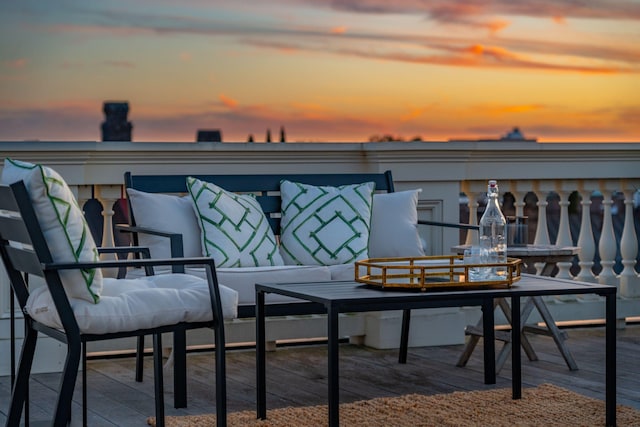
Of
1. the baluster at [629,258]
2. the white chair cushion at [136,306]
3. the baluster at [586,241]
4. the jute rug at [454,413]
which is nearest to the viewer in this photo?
the white chair cushion at [136,306]

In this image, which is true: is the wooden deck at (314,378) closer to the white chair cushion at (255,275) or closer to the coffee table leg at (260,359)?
the coffee table leg at (260,359)

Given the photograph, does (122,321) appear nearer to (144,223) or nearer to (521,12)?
(144,223)

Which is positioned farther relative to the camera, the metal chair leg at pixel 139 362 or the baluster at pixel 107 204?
the baluster at pixel 107 204

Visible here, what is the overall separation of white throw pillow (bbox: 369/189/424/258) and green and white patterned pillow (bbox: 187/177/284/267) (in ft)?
1.57

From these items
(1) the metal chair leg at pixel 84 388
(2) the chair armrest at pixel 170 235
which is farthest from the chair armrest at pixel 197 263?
(2) the chair armrest at pixel 170 235

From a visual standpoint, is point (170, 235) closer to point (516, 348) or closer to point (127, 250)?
point (127, 250)

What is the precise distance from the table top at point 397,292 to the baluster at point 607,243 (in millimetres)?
2175

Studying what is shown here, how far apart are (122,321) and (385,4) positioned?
10.4 metres

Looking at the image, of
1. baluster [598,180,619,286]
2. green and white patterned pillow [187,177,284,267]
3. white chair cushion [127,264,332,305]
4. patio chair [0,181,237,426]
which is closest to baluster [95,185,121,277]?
white chair cushion [127,264,332,305]

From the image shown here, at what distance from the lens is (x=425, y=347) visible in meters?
5.00

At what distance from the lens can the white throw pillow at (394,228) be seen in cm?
471

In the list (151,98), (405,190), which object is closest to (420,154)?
(405,190)

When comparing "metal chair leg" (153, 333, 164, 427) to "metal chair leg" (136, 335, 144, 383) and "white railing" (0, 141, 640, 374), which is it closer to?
"metal chair leg" (136, 335, 144, 383)

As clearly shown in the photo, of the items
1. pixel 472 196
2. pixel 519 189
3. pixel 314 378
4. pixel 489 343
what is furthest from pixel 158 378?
pixel 519 189
